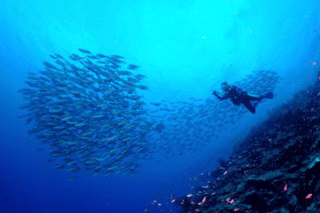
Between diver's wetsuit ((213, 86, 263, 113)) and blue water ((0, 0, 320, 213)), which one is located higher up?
blue water ((0, 0, 320, 213))

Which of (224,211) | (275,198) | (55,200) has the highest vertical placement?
(55,200)

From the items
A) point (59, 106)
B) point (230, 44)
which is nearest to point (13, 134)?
point (59, 106)

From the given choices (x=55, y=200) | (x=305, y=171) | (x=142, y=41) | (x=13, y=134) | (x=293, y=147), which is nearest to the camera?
(x=305, y=171)

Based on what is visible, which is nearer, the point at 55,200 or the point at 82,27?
the point at 82,27

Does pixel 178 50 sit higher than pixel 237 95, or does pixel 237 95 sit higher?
pixel 178 50

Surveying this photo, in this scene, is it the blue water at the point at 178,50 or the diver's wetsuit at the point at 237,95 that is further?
the blue water at the point at 178,50

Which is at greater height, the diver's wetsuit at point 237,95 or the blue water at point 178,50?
the blue water at point 178,50

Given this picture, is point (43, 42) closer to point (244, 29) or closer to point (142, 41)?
point (142, 41)

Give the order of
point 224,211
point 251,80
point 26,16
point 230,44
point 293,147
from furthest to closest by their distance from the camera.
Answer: point 230,44 < point 26,16 < point 251,80 < point 293,147 < point 224,211

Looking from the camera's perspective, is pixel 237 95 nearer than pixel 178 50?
Yes

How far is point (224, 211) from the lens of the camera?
5004mm

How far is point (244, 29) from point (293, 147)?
47960 mm

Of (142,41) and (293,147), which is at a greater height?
(142,41)

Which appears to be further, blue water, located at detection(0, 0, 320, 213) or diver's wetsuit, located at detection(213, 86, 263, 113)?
blue water, located at detection(0, 0, 320, 213)
